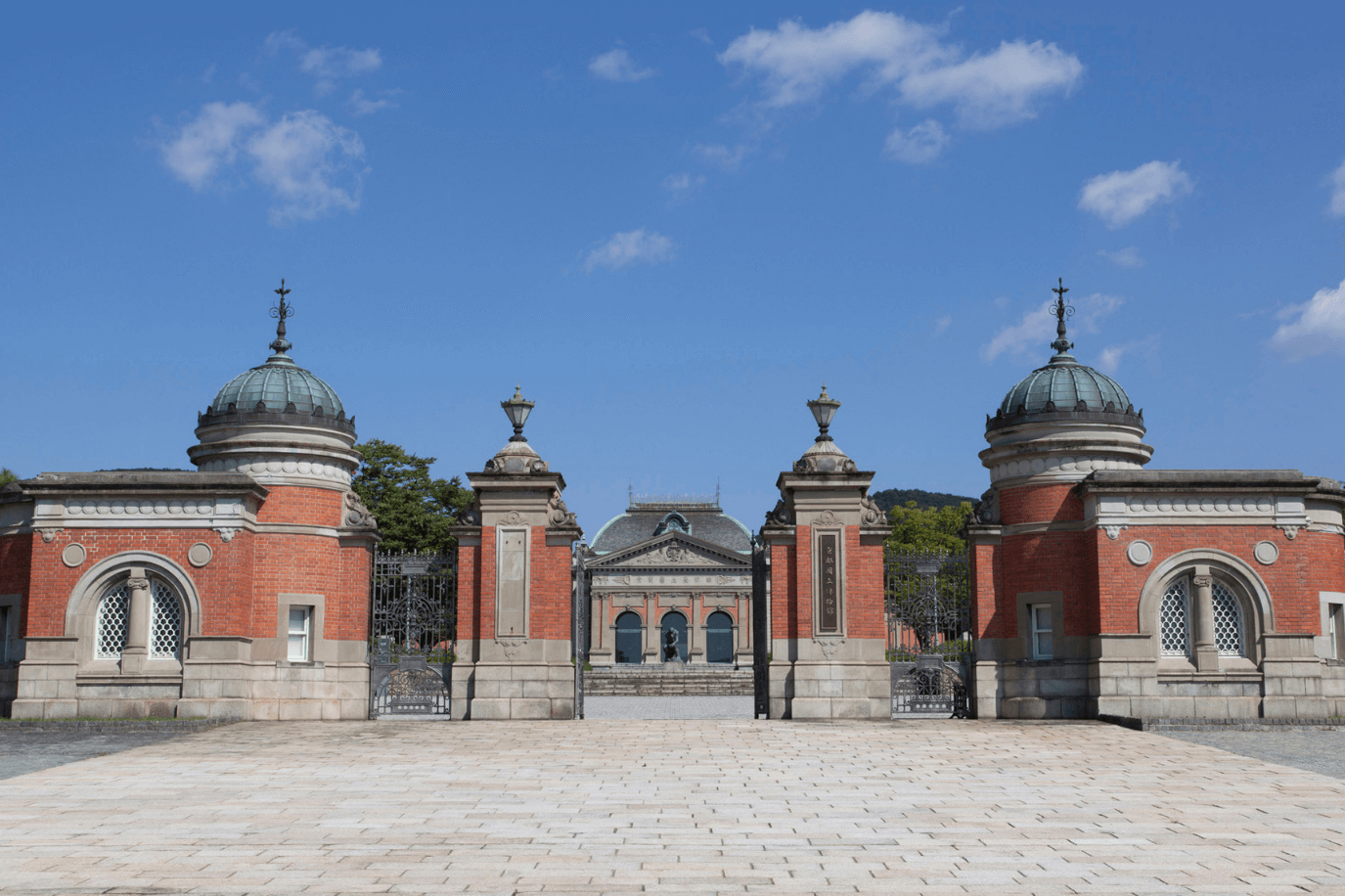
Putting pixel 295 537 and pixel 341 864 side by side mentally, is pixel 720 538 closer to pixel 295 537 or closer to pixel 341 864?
pixel 295 537

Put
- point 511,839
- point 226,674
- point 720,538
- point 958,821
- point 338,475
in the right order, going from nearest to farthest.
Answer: point 511,839
point 958,821
point 226,674
point 338,475
point 720,538

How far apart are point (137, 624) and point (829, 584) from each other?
412 inches

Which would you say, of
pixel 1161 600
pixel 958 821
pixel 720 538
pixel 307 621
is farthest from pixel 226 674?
pixel 720 538

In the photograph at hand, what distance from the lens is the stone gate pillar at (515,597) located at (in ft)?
60.2

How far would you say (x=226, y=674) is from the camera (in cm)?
1825

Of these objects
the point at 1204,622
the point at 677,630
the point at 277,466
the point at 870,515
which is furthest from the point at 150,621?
the point at 677,630

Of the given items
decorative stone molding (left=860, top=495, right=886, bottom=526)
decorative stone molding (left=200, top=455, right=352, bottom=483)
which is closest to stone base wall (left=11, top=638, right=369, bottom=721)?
decorative stone molding (left=200, top=455, right=352, bottom=483)

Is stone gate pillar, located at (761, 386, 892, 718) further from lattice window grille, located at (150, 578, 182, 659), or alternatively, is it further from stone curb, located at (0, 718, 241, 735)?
lattice window grille, located at (150, 578, 182, 659)

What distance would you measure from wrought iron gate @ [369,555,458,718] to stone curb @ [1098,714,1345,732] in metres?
10.1

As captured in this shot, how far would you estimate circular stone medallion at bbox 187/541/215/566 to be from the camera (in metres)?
18.4

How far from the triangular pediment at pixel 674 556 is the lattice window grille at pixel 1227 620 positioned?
164 feet

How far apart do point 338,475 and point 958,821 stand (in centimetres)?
1359

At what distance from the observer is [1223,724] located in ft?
56.2

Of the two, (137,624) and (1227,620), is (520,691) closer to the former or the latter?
(137,624)
